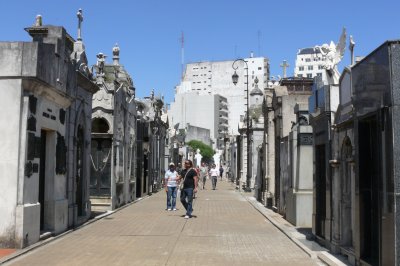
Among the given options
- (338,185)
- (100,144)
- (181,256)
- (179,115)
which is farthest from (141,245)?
(179,115)

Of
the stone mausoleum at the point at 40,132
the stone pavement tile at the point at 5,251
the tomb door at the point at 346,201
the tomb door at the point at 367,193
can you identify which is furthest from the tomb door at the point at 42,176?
the tomb door at the point at 367,193

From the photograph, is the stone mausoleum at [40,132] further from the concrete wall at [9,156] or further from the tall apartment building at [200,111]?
the tall apartment building at [200,111]

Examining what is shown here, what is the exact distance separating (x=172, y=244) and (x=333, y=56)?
196 inches

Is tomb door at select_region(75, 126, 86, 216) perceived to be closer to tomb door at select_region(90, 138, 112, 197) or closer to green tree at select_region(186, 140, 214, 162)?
tomb door at select_region(90, 138, 112, 197)

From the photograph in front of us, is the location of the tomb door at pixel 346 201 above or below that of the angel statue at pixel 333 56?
below

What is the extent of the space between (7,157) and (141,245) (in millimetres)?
3056

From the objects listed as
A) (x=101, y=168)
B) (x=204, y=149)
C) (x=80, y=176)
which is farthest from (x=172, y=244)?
(x=204, y=149)

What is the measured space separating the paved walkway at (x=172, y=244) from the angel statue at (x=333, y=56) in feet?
11.3

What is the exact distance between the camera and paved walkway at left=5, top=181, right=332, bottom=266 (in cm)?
870

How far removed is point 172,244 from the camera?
10391 mm

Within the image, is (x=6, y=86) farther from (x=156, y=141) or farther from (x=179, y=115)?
(x=179, y=115)

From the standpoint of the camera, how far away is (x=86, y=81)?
13.9 meters

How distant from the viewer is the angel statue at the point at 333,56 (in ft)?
32.8

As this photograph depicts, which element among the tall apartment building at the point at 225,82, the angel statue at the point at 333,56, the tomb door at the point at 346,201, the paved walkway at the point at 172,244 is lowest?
the paved walkway at the point at 172,244
